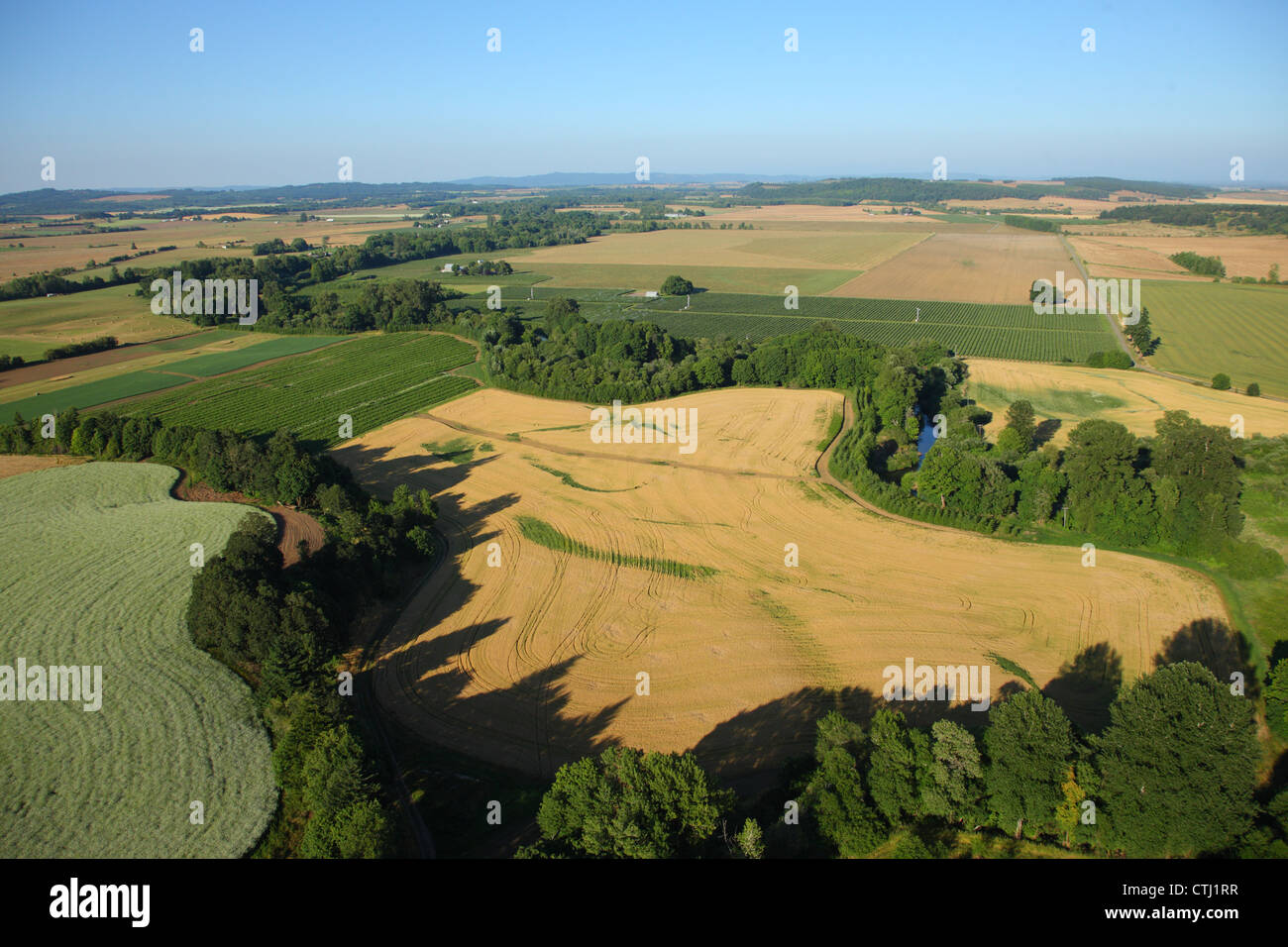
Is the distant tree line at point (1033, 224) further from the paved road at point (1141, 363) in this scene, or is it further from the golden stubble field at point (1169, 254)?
the paved road at point (1141, 363)

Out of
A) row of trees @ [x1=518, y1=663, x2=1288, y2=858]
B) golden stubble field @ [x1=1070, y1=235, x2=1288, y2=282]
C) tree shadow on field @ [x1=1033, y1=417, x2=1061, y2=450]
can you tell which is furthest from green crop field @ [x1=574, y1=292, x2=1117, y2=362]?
row of trees @ [x1=518, y1=663, x2=1288, y2=858]

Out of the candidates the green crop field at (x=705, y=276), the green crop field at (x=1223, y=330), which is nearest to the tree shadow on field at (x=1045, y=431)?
the green crop field at (x=1223, y=330)

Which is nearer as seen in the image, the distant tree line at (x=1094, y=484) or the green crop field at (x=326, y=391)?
the distant tree line at (x=1094, y=484)

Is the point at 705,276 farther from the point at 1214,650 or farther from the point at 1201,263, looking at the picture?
the point at 1214,650

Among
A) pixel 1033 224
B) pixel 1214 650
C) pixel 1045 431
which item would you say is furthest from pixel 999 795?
A: pixel 1033 224

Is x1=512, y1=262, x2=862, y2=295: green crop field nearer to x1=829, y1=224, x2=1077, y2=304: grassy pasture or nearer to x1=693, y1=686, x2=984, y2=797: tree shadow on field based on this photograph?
x1=829, y1=224, x2=1077, y2=304: grassy pasture
